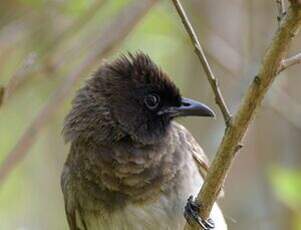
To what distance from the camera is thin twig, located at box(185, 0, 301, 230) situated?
3.05m

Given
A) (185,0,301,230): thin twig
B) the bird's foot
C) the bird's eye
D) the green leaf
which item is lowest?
the bird's foot

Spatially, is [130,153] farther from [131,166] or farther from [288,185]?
[288,185]

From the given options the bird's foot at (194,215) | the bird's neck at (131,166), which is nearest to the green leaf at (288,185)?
the bird's neck at (131,166)

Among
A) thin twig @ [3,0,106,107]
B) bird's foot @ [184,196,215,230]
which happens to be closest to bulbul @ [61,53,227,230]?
bird's foot @ [184,196,215,230]

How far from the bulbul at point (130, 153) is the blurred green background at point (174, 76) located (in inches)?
16.6

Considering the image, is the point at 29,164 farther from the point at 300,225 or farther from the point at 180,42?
the point at 300,225

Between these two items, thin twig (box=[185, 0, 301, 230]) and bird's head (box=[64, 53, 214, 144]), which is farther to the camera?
bird's head (box=[64, 53, 214, 144])

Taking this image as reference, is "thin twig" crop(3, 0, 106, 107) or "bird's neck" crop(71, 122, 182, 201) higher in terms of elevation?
"thin twig" crop(3, 0, 106, 107)

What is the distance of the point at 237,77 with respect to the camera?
239 inches


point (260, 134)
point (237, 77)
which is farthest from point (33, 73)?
point (260, 134)

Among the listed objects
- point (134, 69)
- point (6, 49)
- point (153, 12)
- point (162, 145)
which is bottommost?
point (162, 145)

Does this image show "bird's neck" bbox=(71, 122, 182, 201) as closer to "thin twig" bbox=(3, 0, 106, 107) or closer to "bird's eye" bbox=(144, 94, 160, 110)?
"bird's eye" bbox=(144, 94, 160, 110)

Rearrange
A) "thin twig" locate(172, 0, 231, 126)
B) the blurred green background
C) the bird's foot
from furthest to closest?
the blurred green background → the bird's foot → "thin twig" locate(172, 0, 231, 126)

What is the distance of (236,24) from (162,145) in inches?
109
